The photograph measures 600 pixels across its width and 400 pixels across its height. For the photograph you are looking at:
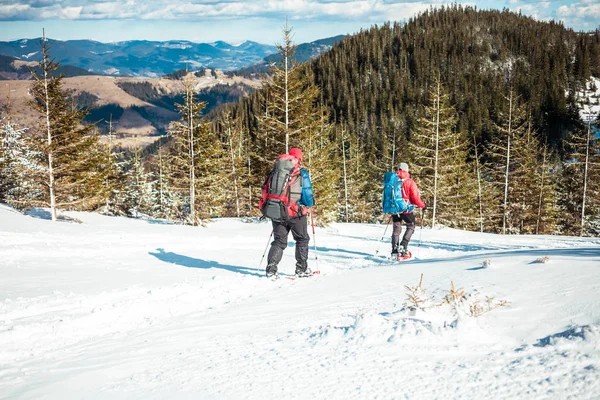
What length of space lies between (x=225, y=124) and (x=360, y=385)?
121 ft

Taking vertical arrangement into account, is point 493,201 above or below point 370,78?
below

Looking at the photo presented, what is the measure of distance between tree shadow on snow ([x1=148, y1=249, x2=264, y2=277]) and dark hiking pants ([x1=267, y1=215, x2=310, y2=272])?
691mm

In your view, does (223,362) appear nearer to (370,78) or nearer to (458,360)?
(458,360)

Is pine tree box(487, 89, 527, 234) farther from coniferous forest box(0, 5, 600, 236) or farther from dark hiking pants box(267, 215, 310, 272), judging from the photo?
dark hiking pants box(267, 215, 310, 272)

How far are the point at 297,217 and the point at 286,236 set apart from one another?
44 centimetres

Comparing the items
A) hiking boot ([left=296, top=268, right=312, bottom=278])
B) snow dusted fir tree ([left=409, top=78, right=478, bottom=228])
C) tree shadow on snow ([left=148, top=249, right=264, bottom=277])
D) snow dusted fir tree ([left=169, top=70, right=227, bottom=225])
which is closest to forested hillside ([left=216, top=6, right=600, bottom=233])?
snow dusted fir tree ([left=409, top=78, right=478, bottom=228])

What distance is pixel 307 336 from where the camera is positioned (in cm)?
317

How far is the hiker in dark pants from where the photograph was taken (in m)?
6.47

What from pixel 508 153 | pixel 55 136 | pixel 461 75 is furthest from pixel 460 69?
pixel 55 136

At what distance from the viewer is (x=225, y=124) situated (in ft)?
123

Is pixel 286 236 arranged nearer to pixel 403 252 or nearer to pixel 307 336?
pixel 307 336

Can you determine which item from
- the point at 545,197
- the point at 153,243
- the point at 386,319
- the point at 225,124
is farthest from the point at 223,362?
the point at 545,197

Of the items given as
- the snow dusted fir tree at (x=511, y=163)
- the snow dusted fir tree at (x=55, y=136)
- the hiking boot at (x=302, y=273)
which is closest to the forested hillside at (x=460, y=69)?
the snow dusted fir tree at (x=511, y=163)

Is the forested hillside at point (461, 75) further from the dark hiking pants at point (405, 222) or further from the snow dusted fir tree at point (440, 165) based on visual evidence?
the dark hiking pants at point (405, 222)
